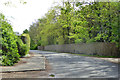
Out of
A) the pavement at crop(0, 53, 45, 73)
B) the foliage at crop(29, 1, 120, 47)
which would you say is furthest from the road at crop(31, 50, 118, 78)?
the foliage at crop(29, 1, 120, 47)

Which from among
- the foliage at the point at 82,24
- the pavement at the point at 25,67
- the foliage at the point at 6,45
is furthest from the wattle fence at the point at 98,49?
the foliage at the point at 6,45

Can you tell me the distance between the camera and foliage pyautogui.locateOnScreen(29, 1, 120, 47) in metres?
19.0

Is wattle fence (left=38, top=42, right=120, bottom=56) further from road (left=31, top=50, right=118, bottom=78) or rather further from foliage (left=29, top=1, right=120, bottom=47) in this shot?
road (left=31, top=50, right=118, bottom=78)

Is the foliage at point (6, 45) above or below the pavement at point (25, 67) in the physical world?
above

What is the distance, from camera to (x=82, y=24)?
25.2m

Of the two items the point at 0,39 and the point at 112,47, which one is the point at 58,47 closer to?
the point at 112,47

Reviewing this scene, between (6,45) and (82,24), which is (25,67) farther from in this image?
(82,24)

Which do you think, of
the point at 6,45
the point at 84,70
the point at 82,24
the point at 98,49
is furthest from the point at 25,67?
the point at 98,49

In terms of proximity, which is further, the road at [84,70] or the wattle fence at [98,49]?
the wattle fence at [98,49]

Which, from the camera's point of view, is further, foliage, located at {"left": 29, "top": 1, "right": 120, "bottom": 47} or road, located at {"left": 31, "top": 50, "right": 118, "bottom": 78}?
foliage, located at {"left": 29, "top": 1, "right": 120, "bottom": 47}

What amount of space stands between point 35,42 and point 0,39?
273 feet

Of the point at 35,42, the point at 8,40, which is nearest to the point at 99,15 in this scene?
the point at 8,40

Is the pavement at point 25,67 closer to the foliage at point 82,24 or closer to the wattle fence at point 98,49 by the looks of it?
the foliage at point 82,24

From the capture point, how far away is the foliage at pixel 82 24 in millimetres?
19041
